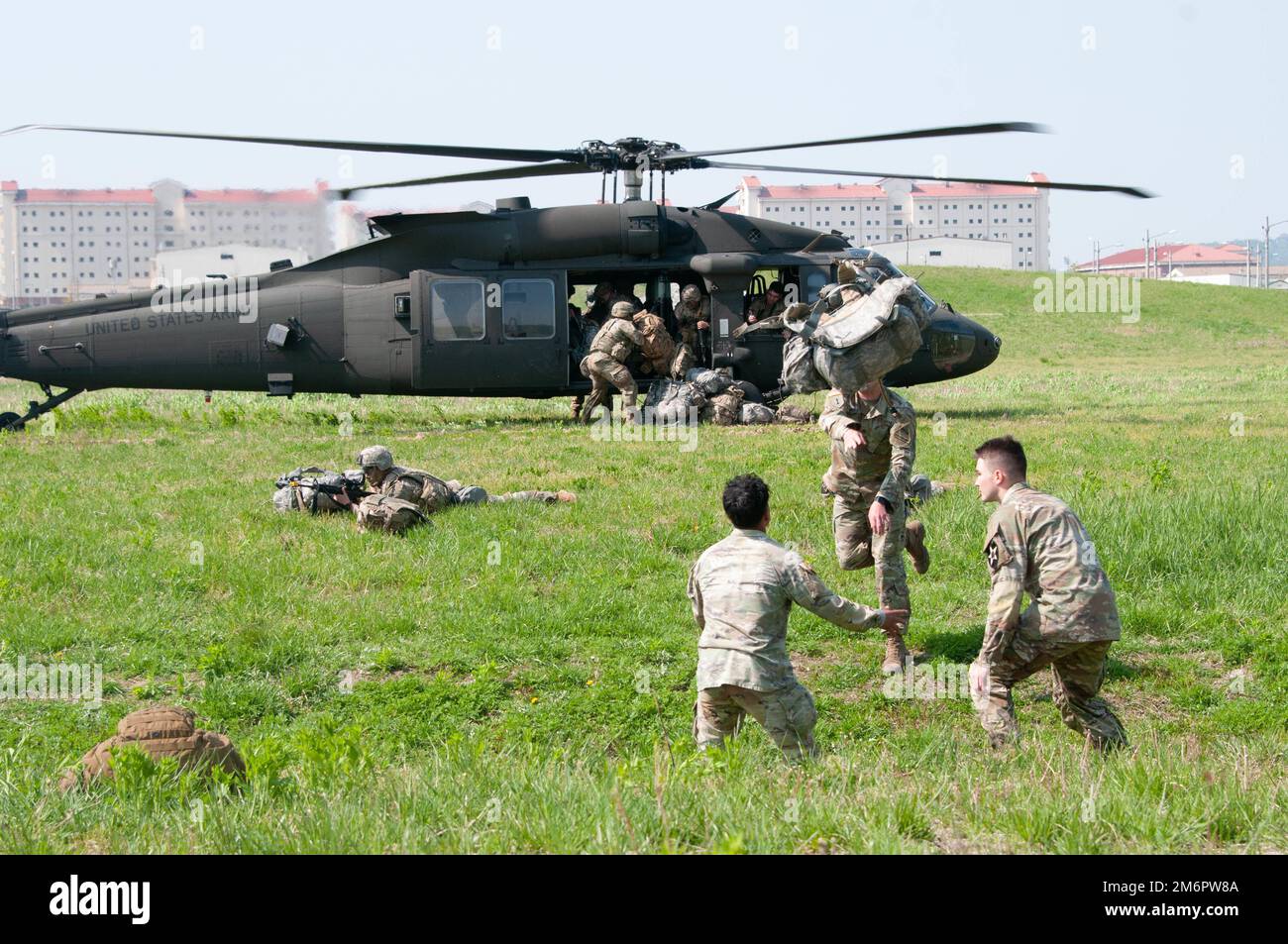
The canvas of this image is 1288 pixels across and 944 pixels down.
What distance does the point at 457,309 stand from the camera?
57.8 ft

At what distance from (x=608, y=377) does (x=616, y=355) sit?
333 millimetres

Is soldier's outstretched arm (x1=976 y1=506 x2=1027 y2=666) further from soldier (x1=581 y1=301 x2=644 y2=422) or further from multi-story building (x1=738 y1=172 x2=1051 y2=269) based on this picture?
multi-story building (x1=738 y1=172 x2=1051 y2=269)

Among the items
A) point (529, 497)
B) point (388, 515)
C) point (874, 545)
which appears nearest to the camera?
point (874, 545)

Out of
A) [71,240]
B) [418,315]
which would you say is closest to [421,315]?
[418,315]

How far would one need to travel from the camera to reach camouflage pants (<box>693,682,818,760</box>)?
5.62 metres

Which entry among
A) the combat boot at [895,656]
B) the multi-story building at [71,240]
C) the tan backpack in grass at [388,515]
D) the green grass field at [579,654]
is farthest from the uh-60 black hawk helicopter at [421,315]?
the multi-story building at [71,240]

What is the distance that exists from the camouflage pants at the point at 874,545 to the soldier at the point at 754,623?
1.90m

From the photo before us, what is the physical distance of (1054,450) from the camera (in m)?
14.5

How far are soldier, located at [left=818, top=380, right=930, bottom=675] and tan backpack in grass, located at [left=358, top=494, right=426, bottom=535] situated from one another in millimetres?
3910

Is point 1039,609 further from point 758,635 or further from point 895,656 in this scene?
point 895,656

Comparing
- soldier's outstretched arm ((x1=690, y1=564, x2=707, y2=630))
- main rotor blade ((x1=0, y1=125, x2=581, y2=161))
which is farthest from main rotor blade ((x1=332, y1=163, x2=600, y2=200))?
soldier's outstretched arm ((x1=690, y1=564, x2=707, y2=630))
